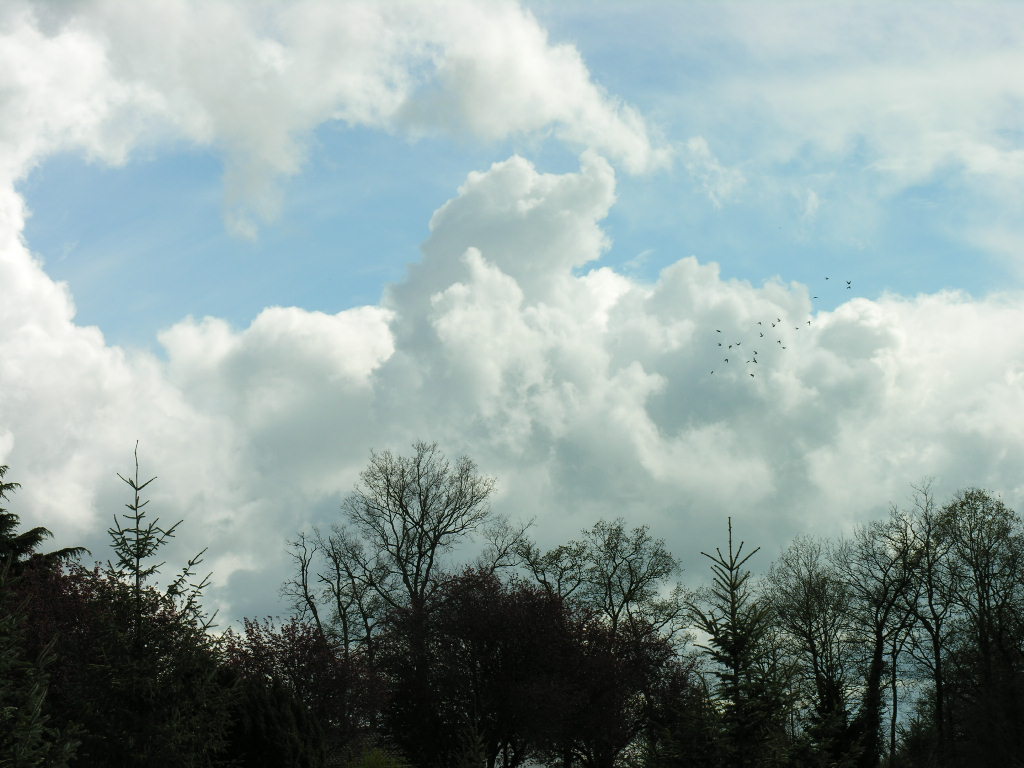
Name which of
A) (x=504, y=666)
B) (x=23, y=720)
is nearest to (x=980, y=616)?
(x=504, y=666)

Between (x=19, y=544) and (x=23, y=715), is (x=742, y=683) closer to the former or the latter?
(x=23, y=715)

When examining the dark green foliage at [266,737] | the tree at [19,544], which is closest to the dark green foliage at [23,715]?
the dark green foliage at [266,737]

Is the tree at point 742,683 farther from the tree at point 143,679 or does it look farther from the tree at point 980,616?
the tree at point 980,616

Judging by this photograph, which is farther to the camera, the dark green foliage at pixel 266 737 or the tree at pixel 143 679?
the dark green foliage at pixel 266 737

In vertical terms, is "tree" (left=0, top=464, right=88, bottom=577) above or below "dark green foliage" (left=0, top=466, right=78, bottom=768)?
above

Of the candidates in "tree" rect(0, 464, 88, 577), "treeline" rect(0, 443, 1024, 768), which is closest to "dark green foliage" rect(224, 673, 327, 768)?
"treeline" rect(0, 443, 1024, 768)

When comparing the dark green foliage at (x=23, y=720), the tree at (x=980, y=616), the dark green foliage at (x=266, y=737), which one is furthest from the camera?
the tree at (x=980, y=616)

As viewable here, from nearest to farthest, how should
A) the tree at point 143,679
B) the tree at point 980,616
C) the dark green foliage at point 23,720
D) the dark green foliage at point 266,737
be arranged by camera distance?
the dark green foliage at point 23,720, the tree at point 143,679, the dark green foliage at point 266,737, the tree at point 980,616

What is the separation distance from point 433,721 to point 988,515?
93.9 ft

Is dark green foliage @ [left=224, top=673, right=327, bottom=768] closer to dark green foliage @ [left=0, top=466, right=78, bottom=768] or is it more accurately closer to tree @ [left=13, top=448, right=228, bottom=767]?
tree @ [left=13, top=448, right=228, bottom=767]

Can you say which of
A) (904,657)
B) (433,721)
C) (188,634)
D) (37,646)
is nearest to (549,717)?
(433,721)

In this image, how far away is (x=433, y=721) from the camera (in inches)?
1270

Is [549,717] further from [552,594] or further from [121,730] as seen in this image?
[121,730]

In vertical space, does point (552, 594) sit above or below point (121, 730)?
above
